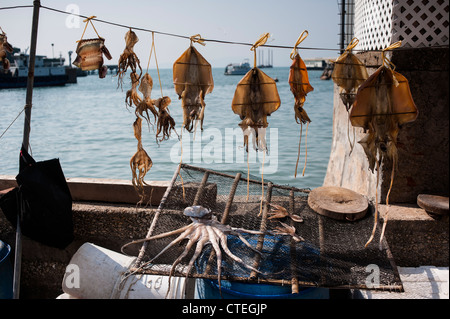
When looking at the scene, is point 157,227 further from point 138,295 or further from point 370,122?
point 370,122

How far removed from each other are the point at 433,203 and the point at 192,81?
327 cm

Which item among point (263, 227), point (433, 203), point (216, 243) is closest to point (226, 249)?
point (216, 243)

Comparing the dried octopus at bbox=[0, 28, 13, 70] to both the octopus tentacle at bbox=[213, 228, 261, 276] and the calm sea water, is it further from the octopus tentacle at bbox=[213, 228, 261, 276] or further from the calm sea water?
the calm sea water

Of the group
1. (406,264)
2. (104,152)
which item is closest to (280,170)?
(104,152)

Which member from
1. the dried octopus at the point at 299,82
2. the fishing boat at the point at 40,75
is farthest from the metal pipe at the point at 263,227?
the fishing boat at the point at 40,75

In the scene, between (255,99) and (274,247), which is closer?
Result: (255,99)

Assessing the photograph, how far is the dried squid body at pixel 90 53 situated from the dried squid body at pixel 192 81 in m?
0.87

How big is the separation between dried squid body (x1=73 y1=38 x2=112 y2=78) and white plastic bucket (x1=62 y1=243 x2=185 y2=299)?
2064mm

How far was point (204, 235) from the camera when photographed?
3.90 metres

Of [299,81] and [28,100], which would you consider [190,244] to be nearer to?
[299,81]

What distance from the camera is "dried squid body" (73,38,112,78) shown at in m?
3.84

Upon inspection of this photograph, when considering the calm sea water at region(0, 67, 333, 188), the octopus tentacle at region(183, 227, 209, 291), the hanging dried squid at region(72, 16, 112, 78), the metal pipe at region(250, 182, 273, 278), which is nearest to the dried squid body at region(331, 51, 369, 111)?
the metal pipe at region(250, 182, 273, 278)

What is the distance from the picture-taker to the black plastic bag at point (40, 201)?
4.26 m

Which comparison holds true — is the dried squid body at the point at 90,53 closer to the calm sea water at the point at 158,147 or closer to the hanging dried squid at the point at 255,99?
the hanging dried squid at the point at 255,99
